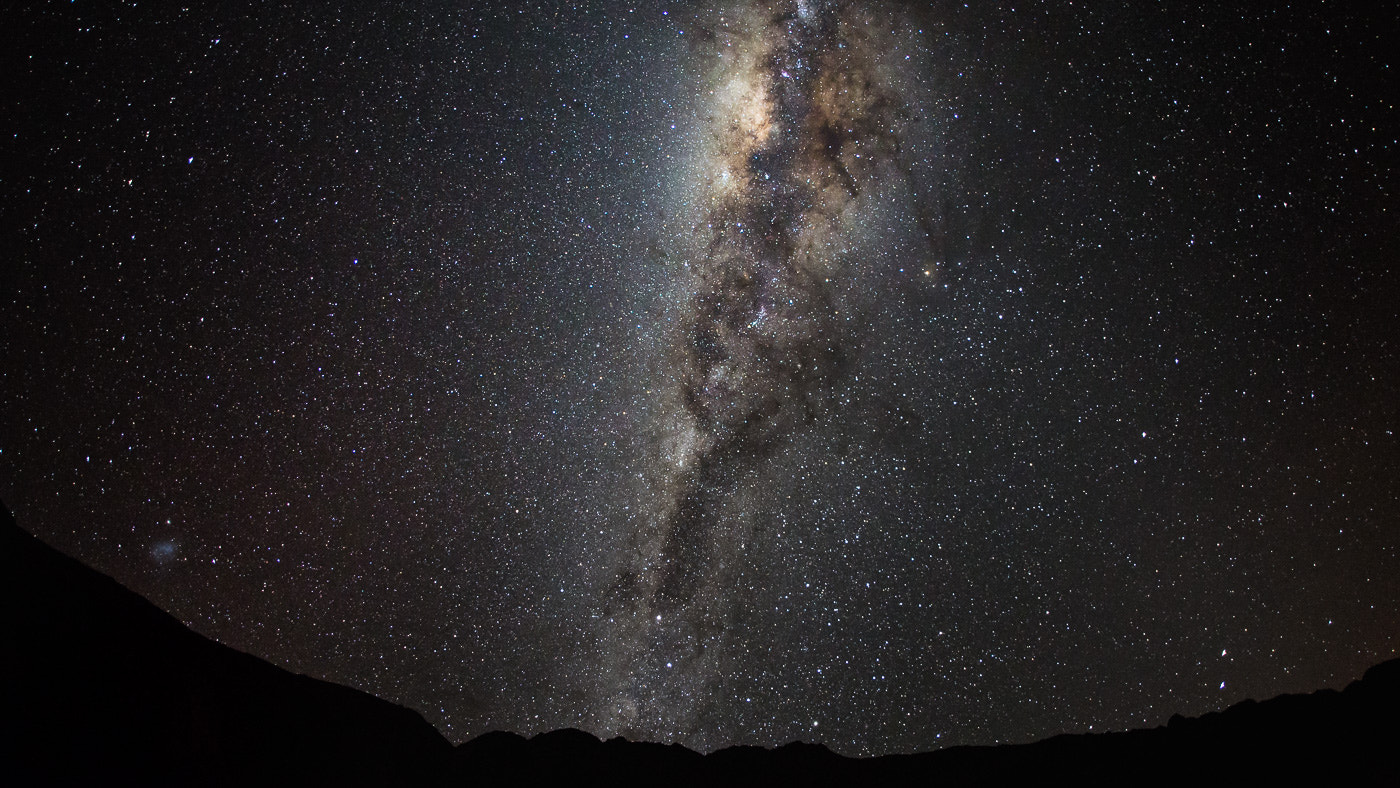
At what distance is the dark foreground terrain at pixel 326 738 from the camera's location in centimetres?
586

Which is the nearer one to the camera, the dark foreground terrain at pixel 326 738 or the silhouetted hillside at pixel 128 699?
the silhouetted hillside at pixel 128 699

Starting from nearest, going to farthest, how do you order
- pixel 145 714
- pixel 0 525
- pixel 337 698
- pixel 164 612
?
pixel 0 525 < pixel 145 714 < pixel 164 612 < pixel 337 698

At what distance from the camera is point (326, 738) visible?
1052cm

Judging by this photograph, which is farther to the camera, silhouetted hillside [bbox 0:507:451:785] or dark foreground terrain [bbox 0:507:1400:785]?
dark foreground terrain [bbox 0:507:1400:785]

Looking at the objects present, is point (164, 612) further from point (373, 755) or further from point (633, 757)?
point (633, 757)

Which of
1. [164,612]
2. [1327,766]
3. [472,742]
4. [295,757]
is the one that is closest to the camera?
[164,612]

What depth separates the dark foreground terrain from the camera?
19.2ft

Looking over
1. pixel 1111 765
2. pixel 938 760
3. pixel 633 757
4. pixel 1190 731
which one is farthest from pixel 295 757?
pixel 1190 731

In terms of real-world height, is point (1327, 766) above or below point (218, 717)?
below

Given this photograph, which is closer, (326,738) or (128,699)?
(128,699)

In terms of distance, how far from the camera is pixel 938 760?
1817cm

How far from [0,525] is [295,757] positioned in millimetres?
5880

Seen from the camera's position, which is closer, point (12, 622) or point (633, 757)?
point (12, 622)

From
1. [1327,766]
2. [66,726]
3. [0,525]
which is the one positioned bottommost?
[1327,766]
